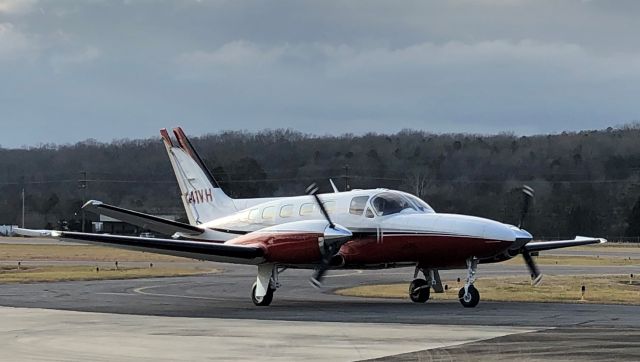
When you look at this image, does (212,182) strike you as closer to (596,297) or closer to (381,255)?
(381,255)

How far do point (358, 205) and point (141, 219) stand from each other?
7.10 m

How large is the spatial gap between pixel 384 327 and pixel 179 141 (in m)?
16.8

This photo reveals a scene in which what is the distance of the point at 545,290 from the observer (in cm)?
3269

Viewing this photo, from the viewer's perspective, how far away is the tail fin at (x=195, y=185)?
32.9m

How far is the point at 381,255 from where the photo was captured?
83.2ft

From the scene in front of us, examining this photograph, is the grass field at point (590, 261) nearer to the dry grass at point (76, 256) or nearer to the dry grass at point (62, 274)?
the dry grass at point (62, 274)

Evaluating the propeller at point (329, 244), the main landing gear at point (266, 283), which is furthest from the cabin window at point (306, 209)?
the main landing gear at point (266, 283)

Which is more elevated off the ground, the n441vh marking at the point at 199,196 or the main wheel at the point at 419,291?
the n441vh marking at the point at 199,196

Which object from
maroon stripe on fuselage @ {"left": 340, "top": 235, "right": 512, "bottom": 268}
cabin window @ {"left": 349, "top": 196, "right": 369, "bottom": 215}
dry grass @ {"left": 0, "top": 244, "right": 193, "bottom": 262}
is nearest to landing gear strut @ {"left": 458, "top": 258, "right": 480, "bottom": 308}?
maroon stripe on fuselage @ {"left": 340, "top": 235, "right": 512, "bottom": 268}

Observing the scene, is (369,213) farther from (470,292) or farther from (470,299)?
(470,299)

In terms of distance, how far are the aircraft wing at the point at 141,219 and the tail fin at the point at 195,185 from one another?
6.92 feet

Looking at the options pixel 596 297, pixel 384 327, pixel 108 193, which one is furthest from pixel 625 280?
pixel 108 193

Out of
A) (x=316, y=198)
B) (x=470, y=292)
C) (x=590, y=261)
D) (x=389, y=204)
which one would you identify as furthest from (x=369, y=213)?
(x=590, y=261)

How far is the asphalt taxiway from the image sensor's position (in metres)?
15.2
